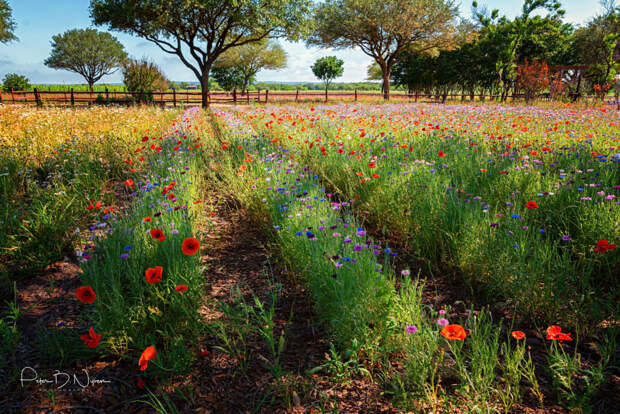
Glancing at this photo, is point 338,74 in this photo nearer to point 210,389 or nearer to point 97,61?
point 97,61

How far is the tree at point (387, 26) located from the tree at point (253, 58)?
24738 millimetres

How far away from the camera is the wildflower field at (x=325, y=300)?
1669 millimetres

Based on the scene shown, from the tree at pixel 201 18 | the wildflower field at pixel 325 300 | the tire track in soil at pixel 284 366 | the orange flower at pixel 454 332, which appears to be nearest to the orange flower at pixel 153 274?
the wildflower field at pixel 325 300

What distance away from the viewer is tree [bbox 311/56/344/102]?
76.8 meters

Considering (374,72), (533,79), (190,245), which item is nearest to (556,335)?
(190,245)

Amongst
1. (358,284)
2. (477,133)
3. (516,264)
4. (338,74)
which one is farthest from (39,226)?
(338,74)

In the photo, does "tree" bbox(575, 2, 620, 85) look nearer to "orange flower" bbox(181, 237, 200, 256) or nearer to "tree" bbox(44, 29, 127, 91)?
"orange flower" bbox(181, 237, 200, 256)

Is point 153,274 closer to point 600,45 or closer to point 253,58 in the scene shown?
point 600,45

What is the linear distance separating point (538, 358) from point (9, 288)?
12.7 ft

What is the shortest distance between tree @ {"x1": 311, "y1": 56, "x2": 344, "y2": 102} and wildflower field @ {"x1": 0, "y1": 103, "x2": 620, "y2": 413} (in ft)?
257

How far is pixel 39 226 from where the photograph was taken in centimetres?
303
